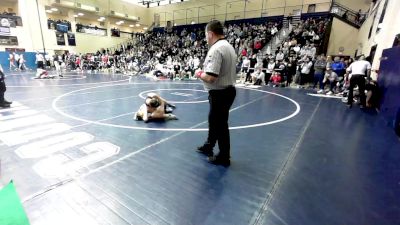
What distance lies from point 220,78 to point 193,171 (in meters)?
1.28

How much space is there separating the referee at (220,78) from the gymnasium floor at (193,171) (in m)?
0.51

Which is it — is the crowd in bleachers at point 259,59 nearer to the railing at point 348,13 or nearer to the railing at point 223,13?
the railing at point 348,13

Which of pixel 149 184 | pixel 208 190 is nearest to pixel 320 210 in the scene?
pixel 208 190

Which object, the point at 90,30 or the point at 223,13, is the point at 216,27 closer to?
the point at 223,13

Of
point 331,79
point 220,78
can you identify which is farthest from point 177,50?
point 220,78

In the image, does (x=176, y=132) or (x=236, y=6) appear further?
(x=236, y=6)

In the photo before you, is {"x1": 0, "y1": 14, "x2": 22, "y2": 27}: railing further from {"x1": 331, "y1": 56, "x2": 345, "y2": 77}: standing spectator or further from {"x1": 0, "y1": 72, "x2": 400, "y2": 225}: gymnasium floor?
{"x1": 331, "y1": 56, "x2": 345, "y2": 77}: standing spectator

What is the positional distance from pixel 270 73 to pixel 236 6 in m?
17.7

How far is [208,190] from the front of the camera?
2555mm

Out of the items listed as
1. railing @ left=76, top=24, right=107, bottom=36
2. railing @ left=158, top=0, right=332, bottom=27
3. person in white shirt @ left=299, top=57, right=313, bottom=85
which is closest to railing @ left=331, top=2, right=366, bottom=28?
railing @ left=158, top=0, right=332, bottom=27

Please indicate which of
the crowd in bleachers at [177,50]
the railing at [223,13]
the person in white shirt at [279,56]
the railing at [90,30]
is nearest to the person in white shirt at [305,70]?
the person in white shirt at [279,56]

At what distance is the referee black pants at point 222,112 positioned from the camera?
293 centimetres

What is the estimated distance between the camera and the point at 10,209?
1590 millimetres

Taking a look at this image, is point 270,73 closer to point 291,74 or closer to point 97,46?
point 291,74
